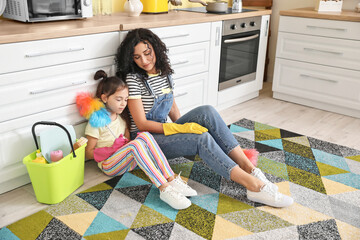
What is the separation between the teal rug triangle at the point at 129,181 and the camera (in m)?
1.97

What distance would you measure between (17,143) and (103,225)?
23.7 inches

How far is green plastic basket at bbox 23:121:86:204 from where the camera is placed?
5.53 ft

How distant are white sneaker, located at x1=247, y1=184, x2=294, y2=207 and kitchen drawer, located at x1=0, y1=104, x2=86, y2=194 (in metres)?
1.10

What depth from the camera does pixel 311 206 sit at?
184cm

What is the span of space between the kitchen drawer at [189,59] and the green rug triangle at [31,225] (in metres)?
1.29

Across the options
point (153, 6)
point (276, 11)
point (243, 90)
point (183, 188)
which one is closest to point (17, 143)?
point (183, 188)

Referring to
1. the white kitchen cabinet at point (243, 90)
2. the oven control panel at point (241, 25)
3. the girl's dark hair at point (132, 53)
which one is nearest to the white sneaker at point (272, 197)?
the girl's dark hair at point (132, 53)

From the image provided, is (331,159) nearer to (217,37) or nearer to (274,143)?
(274,143)

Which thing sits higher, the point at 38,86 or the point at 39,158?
the point at 38,86

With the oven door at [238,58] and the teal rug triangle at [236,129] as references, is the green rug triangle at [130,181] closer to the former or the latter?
the teal rug triangle at [236,129]

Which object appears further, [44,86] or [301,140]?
[301,140]

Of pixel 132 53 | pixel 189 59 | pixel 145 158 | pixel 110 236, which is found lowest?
pixel 110 236

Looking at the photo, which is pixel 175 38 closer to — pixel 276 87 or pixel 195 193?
pixel 195 193

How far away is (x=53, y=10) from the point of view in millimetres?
2047
